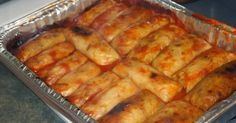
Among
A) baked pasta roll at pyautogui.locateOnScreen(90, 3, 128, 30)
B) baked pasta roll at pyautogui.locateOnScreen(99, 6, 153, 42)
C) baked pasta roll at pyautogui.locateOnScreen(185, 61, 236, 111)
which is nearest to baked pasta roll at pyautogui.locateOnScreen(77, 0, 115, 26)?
baked pasta roll at pyautogui.locateOnScreen(90, 3, 128, 30)

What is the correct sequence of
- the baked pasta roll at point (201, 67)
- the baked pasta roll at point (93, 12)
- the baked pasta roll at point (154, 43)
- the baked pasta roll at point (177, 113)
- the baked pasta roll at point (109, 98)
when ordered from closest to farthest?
1. the baked pasta roll at point (177, 113)
2. the baked pasta roll at point (109, 98)
3. the baked pasta roll at point (201, 67)
4. the baked pasta roll at point (154, 43)
5. the baked pasta roll at point (93, 12)

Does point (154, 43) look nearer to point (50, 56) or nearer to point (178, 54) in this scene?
point (178, 54)

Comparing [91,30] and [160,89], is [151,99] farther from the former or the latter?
[91,30]

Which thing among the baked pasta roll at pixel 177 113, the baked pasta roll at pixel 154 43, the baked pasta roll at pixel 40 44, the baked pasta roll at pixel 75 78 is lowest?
the baked pasta roll at pixel 177 113

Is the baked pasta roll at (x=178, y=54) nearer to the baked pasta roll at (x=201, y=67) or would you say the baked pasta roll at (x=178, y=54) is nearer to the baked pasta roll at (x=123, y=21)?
the baked pasta roll at (x=201, y=67)

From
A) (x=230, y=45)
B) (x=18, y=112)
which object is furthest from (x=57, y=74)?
(x=230, y=45)

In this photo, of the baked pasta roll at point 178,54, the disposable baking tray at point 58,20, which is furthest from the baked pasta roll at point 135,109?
the baked pasta roll at point 178,54
